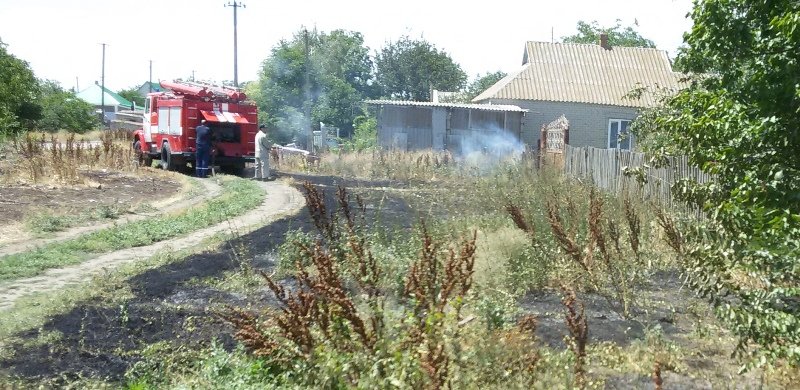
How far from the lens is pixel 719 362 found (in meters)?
6.55

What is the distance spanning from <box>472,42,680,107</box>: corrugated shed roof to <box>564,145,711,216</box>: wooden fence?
18747 millimetres

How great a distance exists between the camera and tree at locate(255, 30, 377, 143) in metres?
59.0

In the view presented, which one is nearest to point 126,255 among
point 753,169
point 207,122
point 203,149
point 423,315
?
point 423,315

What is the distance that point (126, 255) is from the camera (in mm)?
12383

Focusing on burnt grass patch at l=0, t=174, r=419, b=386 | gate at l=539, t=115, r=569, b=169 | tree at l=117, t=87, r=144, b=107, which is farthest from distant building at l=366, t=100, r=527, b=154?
tree at l=117, t=87, r=144, b=107

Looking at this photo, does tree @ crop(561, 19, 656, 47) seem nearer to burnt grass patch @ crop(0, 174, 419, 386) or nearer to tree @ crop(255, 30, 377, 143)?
tree @ crop(255, 30, 377, 143)

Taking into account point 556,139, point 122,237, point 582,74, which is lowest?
point 122,237

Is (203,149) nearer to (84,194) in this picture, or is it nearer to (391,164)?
(391,164)

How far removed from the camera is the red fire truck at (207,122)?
27922mm

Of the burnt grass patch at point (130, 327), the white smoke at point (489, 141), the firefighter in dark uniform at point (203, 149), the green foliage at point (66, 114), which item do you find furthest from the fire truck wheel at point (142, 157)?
the green foliage at point (66, 114)

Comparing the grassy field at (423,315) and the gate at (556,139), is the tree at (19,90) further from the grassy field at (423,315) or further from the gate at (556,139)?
the grassy field at (423,315)

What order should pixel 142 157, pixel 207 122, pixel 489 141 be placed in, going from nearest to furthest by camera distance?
pixel 207 122 → pixel 142 157 → pixel 489 141

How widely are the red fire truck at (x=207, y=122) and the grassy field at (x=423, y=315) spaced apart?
53.3 ft

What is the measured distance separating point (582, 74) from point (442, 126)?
8.63 meters
